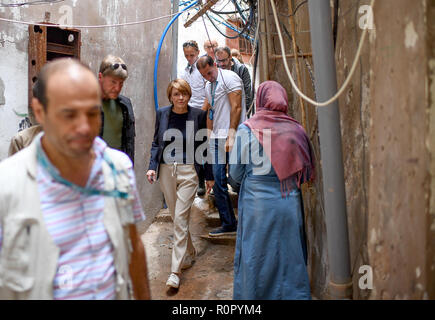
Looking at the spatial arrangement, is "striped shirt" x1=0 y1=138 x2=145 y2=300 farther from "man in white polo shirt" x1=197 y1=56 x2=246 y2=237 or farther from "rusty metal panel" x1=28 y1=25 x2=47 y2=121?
"man in white polo shirt" x1=197 y1=56 x2=246 y2=237

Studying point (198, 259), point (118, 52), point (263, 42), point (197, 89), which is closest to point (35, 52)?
point (118, 52)

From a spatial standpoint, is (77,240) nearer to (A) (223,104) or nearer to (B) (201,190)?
(A) (223,104)

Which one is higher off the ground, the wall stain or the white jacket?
the wall stain

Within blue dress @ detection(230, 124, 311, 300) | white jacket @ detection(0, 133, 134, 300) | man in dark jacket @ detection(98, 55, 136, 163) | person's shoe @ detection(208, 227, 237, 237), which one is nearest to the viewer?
white jacket @ detection(0, 133, 134, 300)

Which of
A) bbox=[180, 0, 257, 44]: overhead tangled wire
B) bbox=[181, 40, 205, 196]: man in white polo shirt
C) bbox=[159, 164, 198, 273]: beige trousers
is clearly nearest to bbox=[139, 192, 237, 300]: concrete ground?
bbox=[159, 164, 198, 273]: beige trousers

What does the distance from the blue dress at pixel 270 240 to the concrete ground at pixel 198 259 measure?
1009 millimetres

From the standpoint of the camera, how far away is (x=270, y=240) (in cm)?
309

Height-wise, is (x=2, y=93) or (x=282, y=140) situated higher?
(x=2, y=93)

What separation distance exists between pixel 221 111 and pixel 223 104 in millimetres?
85

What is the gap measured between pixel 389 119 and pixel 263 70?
271 centimetres

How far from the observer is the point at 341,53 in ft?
10.2

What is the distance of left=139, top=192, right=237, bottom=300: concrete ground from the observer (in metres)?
4.11

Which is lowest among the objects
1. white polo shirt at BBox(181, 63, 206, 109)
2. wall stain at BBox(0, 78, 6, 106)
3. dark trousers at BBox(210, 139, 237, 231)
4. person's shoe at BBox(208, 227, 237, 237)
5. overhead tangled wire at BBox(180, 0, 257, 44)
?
person's shoe at BBox(208, 227, 237, 237)
